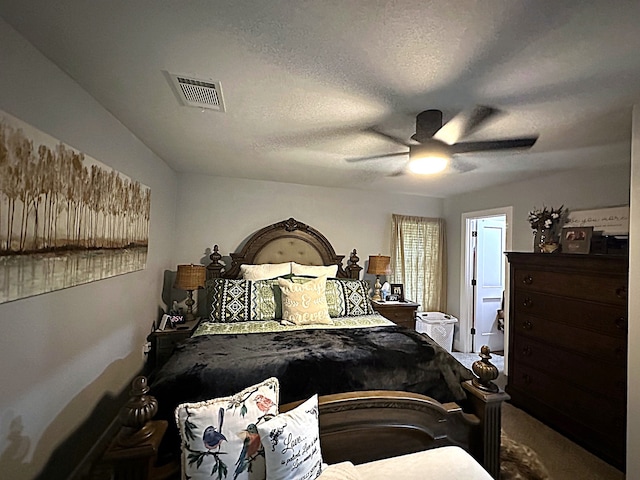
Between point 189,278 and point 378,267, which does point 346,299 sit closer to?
point 378,267

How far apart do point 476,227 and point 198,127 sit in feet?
13.1

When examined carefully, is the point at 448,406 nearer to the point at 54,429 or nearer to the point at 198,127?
the point at 54,429

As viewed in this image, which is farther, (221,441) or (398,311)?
(398,311)

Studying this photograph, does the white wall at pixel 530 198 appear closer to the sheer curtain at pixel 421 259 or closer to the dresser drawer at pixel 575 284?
the sheer curtain at pixel 421 259

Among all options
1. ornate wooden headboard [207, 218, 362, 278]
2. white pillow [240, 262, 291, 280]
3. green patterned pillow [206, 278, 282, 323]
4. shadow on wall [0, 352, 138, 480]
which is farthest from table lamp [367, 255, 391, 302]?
shadow on wall [0, 352, 138, 480]

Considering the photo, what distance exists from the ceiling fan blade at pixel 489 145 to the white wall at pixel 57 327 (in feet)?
7.57

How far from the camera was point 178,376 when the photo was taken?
1600 millimetres

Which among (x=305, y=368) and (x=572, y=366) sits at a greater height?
(x=305, y=368)

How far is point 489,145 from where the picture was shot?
6.42ft

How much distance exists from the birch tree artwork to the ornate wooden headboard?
1457mm

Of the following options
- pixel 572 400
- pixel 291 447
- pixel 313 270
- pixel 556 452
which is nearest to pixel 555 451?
pixel 556 452

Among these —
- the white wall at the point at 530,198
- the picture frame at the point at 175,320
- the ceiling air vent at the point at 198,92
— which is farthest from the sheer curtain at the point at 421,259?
the ceiling air vent at the point at 198,92

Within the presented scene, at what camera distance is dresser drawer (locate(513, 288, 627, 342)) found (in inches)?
85.4

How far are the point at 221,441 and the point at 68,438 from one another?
1.15m
